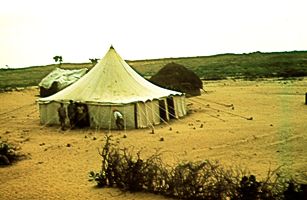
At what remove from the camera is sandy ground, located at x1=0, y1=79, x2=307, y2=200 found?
10945 mm

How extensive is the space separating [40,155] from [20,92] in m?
26.8

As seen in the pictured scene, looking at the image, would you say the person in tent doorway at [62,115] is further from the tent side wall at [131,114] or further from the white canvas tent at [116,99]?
the white canvas tent at [116,99]

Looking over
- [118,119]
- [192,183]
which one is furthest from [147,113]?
[192,183]

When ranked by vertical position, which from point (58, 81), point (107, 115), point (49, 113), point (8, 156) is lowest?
point (8, 156)

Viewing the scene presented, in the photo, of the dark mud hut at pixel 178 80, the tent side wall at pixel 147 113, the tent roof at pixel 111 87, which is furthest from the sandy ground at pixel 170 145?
the dark mud hut at pixel 178 80

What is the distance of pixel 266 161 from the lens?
12344mm

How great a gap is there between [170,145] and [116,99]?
497 cm

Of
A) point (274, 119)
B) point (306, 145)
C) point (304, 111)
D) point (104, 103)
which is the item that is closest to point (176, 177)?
point (306, 145)

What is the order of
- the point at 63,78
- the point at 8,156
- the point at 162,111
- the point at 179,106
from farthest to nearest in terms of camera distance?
the point at 63,78 < the point at 179,106 < the point at 162,111 < the point at 8,156

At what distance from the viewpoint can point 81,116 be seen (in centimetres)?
1969

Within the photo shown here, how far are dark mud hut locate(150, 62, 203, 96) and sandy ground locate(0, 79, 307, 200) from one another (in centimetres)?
509

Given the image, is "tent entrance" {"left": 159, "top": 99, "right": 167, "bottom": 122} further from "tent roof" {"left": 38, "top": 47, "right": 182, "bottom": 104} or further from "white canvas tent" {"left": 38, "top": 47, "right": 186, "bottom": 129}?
"tent roof" {"left": 38, "top": 47, "right": 182, "bottom": 104}

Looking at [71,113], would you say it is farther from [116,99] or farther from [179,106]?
[179,106]

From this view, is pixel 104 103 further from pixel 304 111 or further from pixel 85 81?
pixel 304 111
